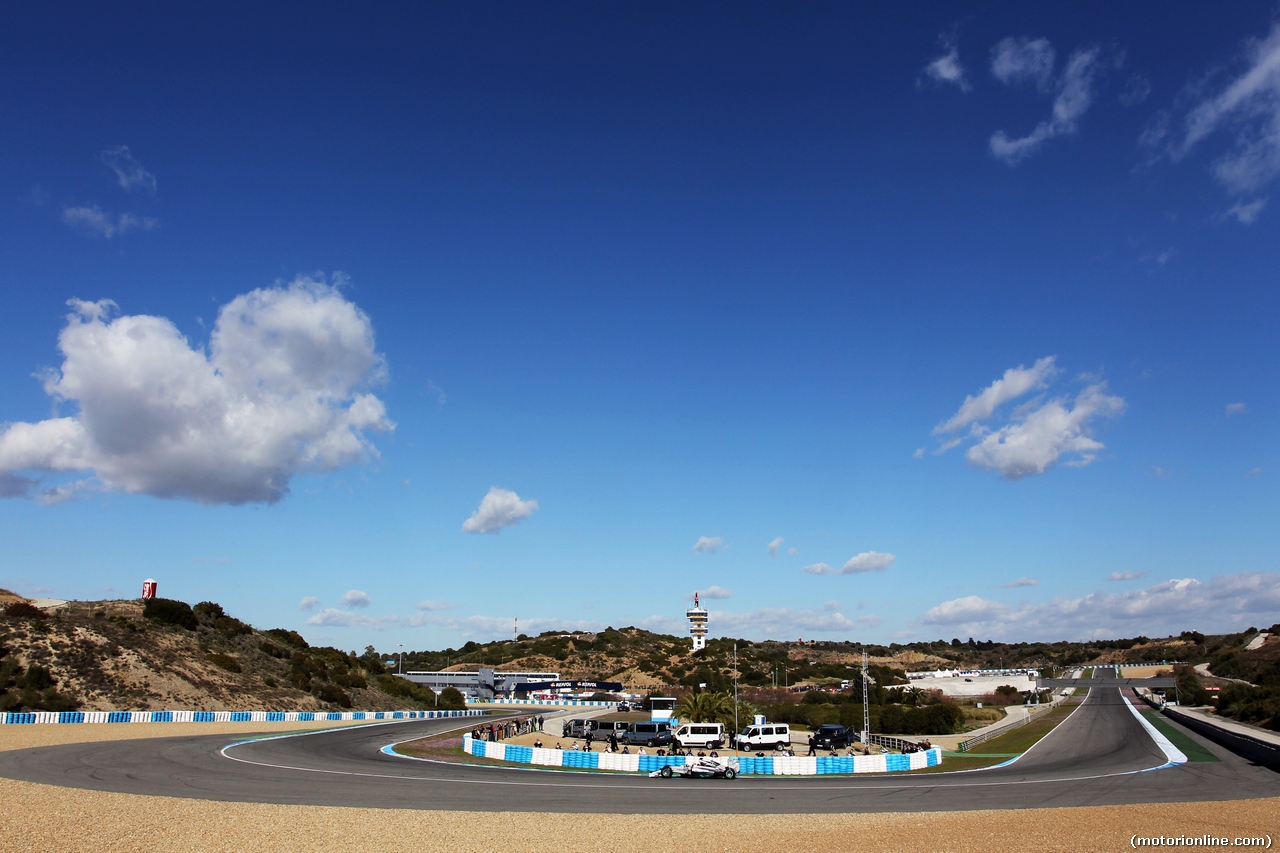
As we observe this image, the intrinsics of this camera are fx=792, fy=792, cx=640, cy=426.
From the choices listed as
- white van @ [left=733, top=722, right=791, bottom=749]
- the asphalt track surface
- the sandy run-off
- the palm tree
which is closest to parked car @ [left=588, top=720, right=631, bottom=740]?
the palm tree

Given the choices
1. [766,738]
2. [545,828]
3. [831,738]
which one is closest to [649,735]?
[766,738]

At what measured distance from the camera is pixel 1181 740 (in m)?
59.4

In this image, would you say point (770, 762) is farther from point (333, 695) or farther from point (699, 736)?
point (333, 695)

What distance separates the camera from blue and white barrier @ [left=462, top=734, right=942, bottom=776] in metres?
42.0

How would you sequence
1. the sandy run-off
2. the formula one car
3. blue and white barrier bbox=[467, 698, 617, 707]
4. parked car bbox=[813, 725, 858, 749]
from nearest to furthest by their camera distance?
1. the sandy run-off
2. the formula one car
3. parked car bbox=[813, 725, 858, 749]
4. blue and white barrier bbox=[467, 698, 617, 707]

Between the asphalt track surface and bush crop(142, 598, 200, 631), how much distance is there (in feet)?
184

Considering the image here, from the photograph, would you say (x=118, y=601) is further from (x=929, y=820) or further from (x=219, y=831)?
(x=929, y=820)

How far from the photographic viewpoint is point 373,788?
3472 cm

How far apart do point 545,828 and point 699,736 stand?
95.4 feet

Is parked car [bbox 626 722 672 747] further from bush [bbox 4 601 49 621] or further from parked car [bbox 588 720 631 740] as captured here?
bush [bbox 4 601 49 621]

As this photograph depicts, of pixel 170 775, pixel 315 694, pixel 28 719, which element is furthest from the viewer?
pixel 315 694

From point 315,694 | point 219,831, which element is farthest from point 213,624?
point 219,831

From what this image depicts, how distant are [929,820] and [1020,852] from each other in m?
6.17

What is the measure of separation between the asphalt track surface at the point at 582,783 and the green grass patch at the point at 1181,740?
1.24 metres
